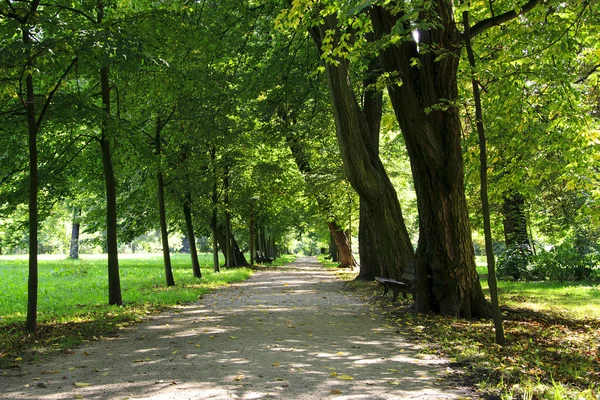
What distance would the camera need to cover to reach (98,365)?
20.1ft

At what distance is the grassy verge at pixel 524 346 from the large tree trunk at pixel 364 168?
146 cm

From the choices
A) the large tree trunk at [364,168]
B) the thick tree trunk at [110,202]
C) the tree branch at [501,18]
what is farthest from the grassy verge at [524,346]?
the thick tree trunk at [110,202]

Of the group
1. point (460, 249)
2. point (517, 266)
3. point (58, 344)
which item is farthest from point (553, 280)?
point (58, 344)

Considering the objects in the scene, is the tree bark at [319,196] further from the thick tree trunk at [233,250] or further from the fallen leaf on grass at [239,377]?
the fallen leaf on grass at [239,377]

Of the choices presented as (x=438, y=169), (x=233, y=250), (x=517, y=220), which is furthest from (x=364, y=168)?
(x=233, y=250)

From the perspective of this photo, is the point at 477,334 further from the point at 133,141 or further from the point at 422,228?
the point at 133,141

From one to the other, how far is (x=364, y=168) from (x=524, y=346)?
6270 mm

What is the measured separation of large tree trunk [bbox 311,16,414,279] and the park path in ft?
11.0

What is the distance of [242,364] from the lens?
614 centimetres

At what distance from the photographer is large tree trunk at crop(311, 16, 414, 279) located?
481 inches

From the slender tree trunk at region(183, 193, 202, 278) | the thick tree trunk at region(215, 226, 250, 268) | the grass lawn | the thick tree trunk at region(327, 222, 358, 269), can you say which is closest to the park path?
the grass lawn

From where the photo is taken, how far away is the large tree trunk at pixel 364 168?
40.1 ft

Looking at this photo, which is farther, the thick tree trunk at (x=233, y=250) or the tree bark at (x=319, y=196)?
the thick tree trunk at (x=233, y=250)

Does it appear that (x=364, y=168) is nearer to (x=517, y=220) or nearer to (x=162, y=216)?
(x=162, y=216)
